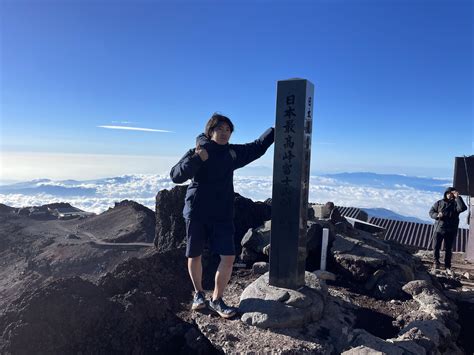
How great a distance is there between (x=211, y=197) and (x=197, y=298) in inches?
53.2

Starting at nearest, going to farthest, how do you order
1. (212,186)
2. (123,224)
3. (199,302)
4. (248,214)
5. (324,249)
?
(212,186) → (199,302) → (324,249) → (248,214) → (123,224)

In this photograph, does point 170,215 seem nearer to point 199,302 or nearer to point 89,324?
point 199,302

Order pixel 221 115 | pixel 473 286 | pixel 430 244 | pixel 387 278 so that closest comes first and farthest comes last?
pixel 221 115 → pixel 387 278 → pixel 473 286 → pixel 430 244

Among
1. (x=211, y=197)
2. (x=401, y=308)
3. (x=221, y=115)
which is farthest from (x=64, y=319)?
(x=401, y=308)

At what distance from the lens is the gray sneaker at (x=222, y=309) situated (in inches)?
175

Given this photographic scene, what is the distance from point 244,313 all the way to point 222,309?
0.92 feet

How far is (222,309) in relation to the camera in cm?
449

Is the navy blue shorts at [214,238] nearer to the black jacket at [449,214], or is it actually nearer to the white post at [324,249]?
the white post at [324,249]

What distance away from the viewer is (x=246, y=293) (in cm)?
495

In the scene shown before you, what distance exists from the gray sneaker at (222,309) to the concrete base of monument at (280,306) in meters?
0.15

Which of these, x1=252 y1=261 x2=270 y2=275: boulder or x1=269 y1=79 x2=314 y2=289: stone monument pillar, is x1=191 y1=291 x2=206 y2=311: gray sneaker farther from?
x1=252 y1=261 x2=270 y2=275: boulder

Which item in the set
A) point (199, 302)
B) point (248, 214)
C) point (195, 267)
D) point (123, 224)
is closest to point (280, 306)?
point (199, 302)

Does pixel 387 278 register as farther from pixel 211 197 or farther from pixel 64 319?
pixel 64 319

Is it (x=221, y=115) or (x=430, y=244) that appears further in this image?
(x=430, y=244)
